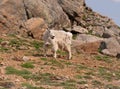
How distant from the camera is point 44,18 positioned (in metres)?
31.8

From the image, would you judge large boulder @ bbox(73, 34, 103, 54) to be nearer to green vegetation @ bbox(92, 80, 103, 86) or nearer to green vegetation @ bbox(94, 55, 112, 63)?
green vegetation @ bbox(94, 55, 112, 63)

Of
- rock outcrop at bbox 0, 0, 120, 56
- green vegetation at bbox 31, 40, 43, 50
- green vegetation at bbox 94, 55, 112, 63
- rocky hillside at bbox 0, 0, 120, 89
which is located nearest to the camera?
rocky hillside at bbox 0, 0, 120, 89

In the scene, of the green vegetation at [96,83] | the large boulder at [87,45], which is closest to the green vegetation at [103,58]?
the large boulder at [87,45]

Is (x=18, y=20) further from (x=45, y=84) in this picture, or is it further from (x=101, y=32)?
(x=45, y=84)

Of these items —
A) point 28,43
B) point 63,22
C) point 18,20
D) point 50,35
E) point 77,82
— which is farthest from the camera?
point 63,22

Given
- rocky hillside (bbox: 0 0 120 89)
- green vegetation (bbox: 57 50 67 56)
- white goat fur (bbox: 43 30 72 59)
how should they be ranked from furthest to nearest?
green vegetation (bbox: 57 50 67 56)
white goat fur (bbox: 43 30 72 59)
rocky hillside (bbox: 0 0 120 89)

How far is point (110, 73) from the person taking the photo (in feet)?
69.4

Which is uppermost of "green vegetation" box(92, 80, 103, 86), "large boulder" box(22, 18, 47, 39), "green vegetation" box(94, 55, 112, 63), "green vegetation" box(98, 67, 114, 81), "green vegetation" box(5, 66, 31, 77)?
"large boulder" box(22, 18, 47, 39)

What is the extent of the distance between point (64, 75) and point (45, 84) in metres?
2.30

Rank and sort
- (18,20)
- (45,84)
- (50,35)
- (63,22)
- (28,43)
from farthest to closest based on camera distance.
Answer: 1. (63,22)
2. (18,20)
3. (28,43)
4. (50,35)
5. (45,84)

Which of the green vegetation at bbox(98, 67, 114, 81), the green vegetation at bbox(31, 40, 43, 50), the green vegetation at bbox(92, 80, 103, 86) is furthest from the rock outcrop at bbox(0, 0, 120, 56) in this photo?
the green vegetation at bbox(92, 80, 103, 86)

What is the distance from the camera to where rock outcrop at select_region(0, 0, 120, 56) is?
1168 inches

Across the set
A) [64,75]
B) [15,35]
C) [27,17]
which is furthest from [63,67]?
[27,17]

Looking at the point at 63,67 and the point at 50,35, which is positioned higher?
the point at 50,35
